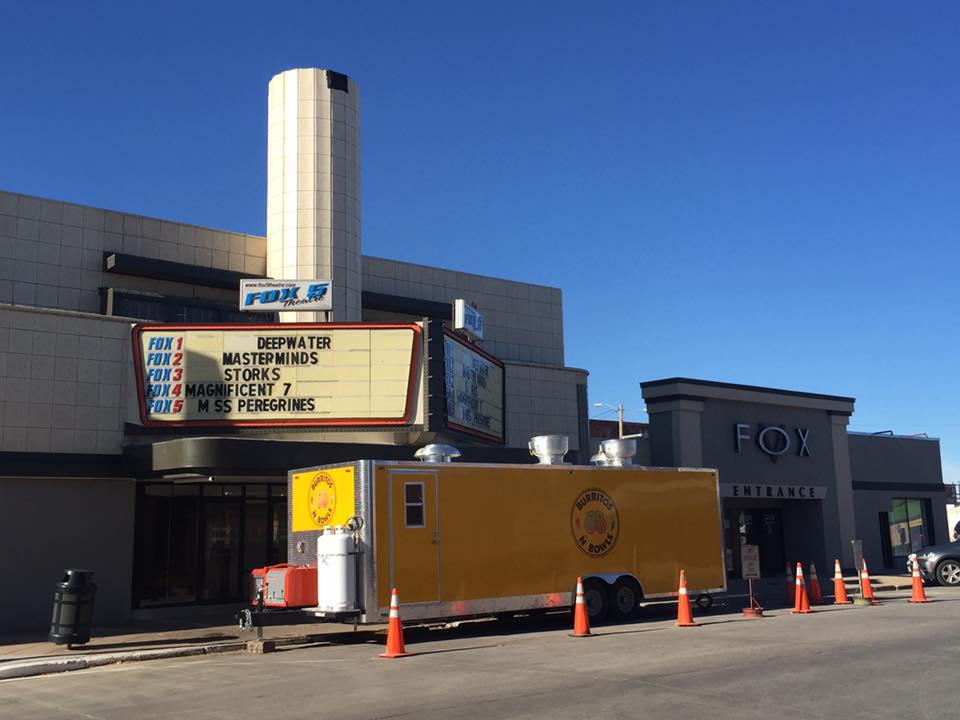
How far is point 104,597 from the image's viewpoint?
68.6 ft

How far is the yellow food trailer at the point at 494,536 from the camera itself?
52.1ft

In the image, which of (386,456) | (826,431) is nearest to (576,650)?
(386,456)

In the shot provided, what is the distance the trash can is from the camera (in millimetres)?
16188

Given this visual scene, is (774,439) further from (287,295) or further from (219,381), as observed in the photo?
(219,381)

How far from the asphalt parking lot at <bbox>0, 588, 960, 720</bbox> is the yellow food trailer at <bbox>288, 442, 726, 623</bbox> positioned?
0.91 m

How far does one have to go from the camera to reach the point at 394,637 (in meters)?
14.2

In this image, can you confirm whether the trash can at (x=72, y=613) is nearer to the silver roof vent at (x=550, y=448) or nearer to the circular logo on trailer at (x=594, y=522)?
the silver roof vent at (x=550, y=448)

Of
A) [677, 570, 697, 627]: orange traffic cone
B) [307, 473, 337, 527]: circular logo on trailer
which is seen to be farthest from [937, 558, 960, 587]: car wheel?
[307, 473, 337, 527]: circular logo on trailer

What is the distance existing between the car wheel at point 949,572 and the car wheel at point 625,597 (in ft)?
39.8

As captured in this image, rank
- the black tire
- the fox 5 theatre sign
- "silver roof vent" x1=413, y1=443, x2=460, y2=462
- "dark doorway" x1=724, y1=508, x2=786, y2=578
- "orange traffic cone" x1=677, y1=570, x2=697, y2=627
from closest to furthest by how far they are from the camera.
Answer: "orange traffic cone" x1=677, y1=570, x2=697, y2=627
"silver roof vent" x1=413, y1=443, x2=460, y2=462
the black tire
the fox 5 theatre sign
"dark doorway" x1=724, y1=508, x2=786, y2=578

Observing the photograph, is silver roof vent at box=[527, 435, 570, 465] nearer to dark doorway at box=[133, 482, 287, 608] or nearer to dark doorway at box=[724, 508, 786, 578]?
dark doorway at box=[133, 482, 287, 608]

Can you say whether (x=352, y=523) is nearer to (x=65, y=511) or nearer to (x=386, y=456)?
(x=386, y=456)

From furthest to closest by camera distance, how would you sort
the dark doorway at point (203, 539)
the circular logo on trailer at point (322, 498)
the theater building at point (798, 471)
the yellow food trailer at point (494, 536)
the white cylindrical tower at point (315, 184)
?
1. the theater building at point (798, 471)
2. the white cylindrical tower at point (315, 184)
3. the dark doorway at point (203, 539)
4. the circular logo on trailer at point (322, 498)
5. the yellow food trailer at point (494, 536)

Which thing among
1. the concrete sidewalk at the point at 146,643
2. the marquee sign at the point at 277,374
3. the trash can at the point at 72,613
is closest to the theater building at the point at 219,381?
the marquee sign at the point at 277,374
